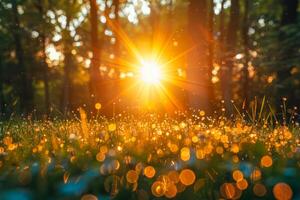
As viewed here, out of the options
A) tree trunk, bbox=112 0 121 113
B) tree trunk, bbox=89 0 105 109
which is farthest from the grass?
tree trunk, bbox=112 0 121 113

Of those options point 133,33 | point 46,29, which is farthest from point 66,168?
point 133,33

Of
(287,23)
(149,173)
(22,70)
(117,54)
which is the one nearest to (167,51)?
(117,54)

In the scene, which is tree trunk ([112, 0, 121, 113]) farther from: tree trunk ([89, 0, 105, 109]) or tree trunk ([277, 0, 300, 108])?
tree trunk ([277, 0, 300, 108])

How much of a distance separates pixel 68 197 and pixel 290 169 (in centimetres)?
173

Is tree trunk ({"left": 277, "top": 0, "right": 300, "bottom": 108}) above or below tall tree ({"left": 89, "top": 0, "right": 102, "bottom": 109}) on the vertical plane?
below

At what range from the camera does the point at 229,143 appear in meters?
5.20

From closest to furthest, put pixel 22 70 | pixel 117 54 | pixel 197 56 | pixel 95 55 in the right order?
1. pixel 197 56
2. pixel 95 55
3. pixel 22 70
4. pixel 117 54

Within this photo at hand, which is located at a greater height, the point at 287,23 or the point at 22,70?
the point at 22,70

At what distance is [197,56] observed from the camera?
557 inches

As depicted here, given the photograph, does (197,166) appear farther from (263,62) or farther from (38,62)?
(38,62)

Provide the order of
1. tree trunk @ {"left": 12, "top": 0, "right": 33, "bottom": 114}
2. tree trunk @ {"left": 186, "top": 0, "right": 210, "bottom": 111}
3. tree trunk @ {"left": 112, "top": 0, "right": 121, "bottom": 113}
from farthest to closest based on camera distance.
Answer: tree trunk @ {"left": 12, "top": 0, "right": 33, "bottom": 114} < tree trunk @ {"left": 112, "top": 0, "right": 121, "bottom": 113} < tree trunk @ {"left": 186, "top": 0, "right": 210, "bottom": 111}

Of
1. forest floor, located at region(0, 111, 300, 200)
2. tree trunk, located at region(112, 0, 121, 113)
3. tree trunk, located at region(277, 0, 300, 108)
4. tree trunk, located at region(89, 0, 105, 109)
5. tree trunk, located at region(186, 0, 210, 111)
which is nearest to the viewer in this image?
forest floor, located at region(0, 111, 300, 200)

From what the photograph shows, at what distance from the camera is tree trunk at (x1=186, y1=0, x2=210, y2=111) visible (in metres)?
14.1

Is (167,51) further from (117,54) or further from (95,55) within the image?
(95,55)
